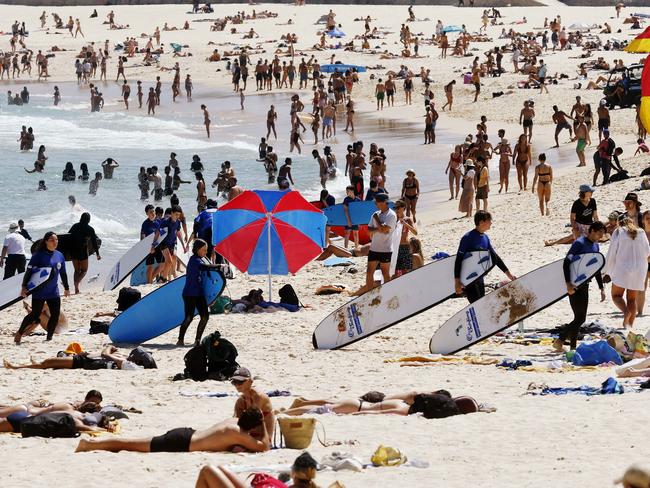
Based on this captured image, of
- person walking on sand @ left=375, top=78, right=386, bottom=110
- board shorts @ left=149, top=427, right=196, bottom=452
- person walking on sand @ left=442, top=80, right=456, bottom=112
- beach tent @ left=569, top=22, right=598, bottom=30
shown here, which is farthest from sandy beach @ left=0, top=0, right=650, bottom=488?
beach tent @ left=569, top=22, right=598, bottom=30

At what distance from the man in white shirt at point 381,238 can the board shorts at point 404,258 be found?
1.14ft

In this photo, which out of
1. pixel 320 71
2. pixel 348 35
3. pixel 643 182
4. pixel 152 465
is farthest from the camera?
pixel 348 35

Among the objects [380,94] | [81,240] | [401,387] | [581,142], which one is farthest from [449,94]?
[401,387]

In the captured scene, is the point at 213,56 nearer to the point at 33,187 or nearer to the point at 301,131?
the point at 301,131

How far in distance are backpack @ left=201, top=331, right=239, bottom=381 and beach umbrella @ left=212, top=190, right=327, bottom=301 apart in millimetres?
3754

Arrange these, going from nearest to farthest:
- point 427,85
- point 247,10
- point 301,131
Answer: point 301,131, point 427,85, point 247,10

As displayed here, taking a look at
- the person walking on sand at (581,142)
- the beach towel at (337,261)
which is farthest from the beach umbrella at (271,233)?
the person walking on sand at (581,142)

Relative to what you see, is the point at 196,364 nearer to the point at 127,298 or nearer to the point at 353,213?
the point at 127,298

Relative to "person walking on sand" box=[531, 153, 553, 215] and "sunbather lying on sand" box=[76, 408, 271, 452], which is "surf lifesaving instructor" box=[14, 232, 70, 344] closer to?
"sunbather lying on sand" box=[76, 408, 271, 452]

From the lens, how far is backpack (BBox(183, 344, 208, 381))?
34.0ft

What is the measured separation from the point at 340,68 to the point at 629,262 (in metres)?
35.5

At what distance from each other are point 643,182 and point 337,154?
42.1 ft

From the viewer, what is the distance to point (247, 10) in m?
69.3

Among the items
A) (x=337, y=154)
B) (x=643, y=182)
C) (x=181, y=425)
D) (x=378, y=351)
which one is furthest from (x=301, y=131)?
(x=181, y=425)
